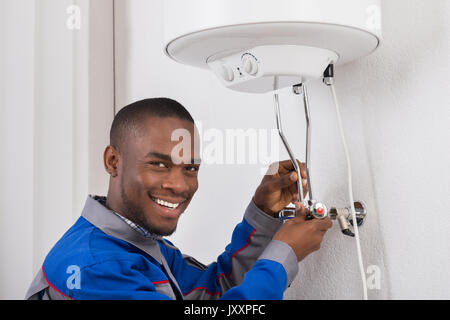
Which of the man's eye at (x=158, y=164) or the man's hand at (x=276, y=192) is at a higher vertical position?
the man's eye at (x=158, y=164)

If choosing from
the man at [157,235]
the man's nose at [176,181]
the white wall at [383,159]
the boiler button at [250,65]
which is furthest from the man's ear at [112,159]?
the boiler button at [250,65]

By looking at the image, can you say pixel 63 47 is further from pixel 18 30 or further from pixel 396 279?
pixel 396 279

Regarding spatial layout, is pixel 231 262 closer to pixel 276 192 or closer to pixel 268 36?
pixel 276 192

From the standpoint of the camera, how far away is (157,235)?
890 mm

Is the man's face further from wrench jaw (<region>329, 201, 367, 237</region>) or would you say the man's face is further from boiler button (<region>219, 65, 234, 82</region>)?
wrench jaw (<region>329, 201, 367, 237</region>)

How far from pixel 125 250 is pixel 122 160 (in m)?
0.17

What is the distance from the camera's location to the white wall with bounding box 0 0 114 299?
1086mm

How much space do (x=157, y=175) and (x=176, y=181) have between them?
4 cm

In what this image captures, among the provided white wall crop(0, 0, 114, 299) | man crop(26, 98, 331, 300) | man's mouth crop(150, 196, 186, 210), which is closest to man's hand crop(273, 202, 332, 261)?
man crop(26, 98, 331, 300)

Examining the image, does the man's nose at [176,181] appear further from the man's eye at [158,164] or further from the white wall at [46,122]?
the white wall at [46,122]

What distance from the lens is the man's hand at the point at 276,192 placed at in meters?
0.91

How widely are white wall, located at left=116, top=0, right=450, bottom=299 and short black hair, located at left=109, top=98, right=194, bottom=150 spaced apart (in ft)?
0.54

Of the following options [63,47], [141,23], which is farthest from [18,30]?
[141,23]

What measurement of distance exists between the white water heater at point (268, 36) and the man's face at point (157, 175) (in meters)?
0.14
